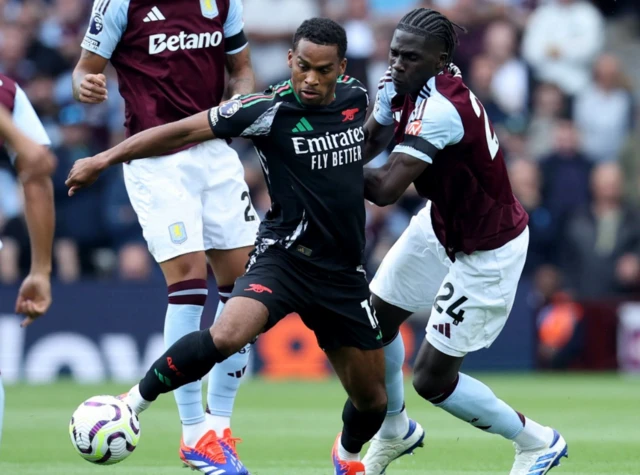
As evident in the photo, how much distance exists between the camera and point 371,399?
6176 millimetres

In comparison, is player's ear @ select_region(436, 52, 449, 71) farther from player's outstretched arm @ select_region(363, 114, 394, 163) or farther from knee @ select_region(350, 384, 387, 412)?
knee @ select_region(350, 384, 387, 412)

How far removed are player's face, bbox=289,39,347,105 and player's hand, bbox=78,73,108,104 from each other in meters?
1.09

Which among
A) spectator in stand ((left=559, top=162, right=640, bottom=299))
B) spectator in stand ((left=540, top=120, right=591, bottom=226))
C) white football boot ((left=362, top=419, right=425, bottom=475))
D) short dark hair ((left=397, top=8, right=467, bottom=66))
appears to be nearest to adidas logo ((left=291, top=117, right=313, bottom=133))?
short dark hair ((left=397, top=8, right=467, bottom=66))

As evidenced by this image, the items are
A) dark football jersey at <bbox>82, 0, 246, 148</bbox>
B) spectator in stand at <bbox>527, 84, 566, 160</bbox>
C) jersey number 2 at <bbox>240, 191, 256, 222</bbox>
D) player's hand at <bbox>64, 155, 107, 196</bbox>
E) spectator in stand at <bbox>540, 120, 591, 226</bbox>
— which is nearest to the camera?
player's hand at <bbox>64, 155, 107, 196</bbox>

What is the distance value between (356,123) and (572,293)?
8269mm

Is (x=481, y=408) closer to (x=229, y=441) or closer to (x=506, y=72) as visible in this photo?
(x=229, y=441)

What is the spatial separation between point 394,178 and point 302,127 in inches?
20.6

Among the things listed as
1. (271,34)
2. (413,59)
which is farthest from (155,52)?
(271,34)

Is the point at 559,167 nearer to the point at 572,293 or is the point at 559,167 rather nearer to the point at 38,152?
the point at 572,293

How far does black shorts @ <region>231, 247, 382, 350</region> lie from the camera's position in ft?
19.5

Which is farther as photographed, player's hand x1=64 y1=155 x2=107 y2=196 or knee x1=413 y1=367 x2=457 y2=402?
knee x1=413 y1=367 x2=457 y2=402

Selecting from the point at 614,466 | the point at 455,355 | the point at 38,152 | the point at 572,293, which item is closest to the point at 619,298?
the point at 572,293

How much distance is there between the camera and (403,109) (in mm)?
6449

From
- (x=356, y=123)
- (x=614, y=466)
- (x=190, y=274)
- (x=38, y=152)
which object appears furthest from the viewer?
(x=614, y=466)
